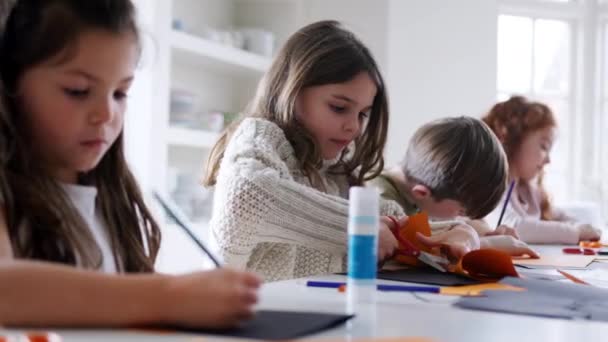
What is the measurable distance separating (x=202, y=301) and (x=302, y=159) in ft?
2.91

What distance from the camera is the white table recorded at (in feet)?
2.15

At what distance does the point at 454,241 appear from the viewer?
1.34 meters

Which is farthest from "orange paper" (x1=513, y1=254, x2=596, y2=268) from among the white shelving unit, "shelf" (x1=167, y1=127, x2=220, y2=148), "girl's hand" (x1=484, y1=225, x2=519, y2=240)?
A: "shelf" (x1=167, y1=127, x2=220, y2=148)

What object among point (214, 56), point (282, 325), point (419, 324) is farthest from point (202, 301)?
point (214, 56)

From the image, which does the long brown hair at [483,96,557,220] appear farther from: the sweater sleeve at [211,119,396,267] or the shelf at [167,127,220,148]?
the sweater sleeve at [211,119,396,267]

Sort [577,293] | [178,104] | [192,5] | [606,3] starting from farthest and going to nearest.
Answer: [606,3] → [192,5] → [178,104] → [577,293]

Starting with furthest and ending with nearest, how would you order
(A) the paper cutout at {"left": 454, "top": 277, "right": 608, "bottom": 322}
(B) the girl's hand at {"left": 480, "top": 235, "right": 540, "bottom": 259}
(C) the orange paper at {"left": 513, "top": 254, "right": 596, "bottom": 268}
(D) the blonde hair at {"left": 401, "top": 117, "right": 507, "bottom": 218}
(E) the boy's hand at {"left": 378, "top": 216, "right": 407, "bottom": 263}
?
(D) the blonde hair at {"left": 401, "top": 117, "right": 507, "bottom": 218}, (B) the girl's hand at {"left": 480, "top": 235, "right": 540, "bottom": 259}, (C) the orange paper at {"left": 513, "top": 254, "right": 596, "bottom": 268}, (E) the boy's hand at {"left": 378, "top": 216, "right": 407, "bottom": 263}, (A) the paper cutout at {"left": 454, "top": 277, "right": 608, "bottom": 322}

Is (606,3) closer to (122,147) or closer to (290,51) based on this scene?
(290,51)

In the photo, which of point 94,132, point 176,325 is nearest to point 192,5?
point 94,132

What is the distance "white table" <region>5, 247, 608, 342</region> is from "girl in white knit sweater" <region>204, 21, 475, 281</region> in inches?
12.4

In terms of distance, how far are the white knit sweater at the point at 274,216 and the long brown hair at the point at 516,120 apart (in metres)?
1.39

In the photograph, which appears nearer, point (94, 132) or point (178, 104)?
point (94, 132)

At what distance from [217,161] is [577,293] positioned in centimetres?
78

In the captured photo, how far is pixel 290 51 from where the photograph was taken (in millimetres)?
1609
